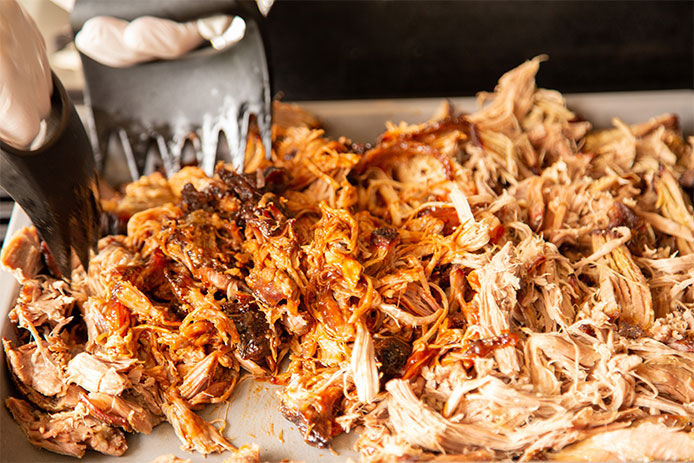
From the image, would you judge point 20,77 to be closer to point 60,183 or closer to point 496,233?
point 60,183

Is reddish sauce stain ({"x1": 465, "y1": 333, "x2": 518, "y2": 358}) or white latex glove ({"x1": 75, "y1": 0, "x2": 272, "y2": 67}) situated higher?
white latex glove ({"x1": 75, "y1": 0, "x2": 272, "y2": 67})

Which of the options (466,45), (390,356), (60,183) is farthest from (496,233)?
(466,45)

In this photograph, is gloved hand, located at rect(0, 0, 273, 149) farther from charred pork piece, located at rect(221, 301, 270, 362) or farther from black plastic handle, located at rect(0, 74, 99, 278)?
charred pork piece, located at rect(221, 301, 270, 362)

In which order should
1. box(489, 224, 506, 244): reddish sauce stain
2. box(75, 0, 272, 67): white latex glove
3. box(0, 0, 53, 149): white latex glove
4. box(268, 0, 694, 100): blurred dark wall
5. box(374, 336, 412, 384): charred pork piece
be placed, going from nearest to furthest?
box(0, 0, 53, 149): white latex glove < box(374, 336, 412, 384): charred pork piece < box(489, 224, 506, 244): reddish sauce stain < box(75, 0, 272, 67): white latex glove < box(268, 0, 694, 100): blurred dark wall

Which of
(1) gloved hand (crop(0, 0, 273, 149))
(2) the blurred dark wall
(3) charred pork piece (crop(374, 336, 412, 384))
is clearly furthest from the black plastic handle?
(2) the blurred dark wall

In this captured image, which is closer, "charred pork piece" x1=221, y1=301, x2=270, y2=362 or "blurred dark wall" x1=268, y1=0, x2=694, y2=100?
"charred pork piece" x1=221, y1=301, x2=270, y2=362

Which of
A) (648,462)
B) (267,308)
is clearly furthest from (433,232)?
(648,462)

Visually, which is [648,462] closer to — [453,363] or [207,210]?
[453,363]
